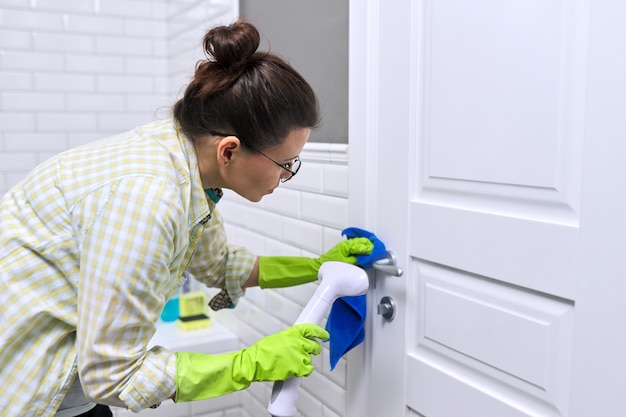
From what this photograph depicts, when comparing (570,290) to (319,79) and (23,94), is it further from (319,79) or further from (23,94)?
(23,94)

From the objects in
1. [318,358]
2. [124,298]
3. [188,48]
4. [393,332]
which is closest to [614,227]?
[393,332]

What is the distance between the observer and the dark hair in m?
1.06

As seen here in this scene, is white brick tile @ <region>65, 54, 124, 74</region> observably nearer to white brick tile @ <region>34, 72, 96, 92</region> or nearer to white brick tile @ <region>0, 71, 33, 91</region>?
white brick tile @ <region>34, 72, 96, 92</region>

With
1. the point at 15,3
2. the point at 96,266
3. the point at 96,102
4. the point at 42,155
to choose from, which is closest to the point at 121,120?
the point at 96,102

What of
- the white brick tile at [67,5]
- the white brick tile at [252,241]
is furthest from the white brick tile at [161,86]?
the white brick tile at [252,241]

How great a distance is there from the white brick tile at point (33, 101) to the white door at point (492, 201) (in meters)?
1.49

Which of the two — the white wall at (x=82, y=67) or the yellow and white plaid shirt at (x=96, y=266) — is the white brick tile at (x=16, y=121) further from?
the yellow and white plaid shirt at (x=96, y=266)

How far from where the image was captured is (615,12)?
0.83 m

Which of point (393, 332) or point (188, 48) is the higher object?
point (188, 48)

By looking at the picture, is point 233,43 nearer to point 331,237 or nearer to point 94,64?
point 331,237

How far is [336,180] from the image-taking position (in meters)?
1.48

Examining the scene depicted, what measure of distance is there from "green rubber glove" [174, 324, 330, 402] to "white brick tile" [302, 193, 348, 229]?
44 centimetres

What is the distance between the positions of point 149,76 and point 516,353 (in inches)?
78.4

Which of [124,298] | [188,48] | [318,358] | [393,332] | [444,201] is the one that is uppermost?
[188,48]
